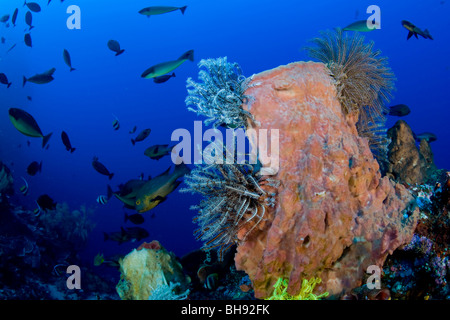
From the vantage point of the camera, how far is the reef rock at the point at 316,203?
302cm

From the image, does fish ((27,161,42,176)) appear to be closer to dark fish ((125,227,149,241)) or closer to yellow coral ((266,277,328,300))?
dark fish ((125,227,149,241))

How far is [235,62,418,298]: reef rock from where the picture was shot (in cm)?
302

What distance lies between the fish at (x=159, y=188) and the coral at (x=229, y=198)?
73.0 inches

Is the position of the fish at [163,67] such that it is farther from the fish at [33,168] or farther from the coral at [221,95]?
the fish at [33,168]

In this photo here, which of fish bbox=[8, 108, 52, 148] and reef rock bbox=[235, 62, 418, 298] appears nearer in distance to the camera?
reef rock bbox=[235, 62, 418, 298]

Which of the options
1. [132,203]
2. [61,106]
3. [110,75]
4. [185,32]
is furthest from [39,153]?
[132,203]

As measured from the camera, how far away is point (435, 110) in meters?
90.2

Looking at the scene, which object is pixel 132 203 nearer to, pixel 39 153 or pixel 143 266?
pixel 143 266

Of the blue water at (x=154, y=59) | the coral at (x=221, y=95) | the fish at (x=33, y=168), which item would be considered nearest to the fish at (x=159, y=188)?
the coral at (x=221, y=95)

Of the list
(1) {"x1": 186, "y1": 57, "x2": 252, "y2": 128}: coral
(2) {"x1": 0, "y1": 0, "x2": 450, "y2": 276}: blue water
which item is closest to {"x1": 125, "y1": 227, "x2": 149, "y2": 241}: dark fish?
(1) {"x1": 186, "y1": 57, "x2": 252, "y2": 128}: coral

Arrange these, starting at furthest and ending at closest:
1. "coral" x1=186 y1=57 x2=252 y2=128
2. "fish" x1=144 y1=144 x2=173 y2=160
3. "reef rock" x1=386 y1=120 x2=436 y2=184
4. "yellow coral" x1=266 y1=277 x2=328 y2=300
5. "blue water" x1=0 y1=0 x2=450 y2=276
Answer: "blue water" x1=0 y1=0 x2=450 y2=276, "fish" x1=144 y1=144 x2=173 y2=160, "reef rock" x1=386 y1=120 x2=436 y2=184, "coral" x1=186 y1=57 x2=252 y2=128, "yellow coral" x1=266 y1=277 x2=328 y2=300

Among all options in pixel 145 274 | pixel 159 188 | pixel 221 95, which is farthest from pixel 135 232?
pixel 221 95

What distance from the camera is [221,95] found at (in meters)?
3.43

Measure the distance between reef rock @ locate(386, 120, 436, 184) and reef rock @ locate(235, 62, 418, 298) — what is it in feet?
8.67
